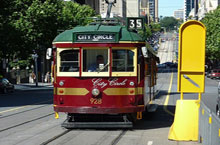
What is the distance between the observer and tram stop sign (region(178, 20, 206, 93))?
12484mm

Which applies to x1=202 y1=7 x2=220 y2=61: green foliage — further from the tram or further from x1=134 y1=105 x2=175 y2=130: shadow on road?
the tram

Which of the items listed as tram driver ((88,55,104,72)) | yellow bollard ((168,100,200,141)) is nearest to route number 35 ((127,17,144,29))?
tram driver ((88,55,104,72))

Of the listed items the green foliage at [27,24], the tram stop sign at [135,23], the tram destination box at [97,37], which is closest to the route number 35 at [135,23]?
the tram stop sign at [135,23]

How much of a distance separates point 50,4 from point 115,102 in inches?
1393

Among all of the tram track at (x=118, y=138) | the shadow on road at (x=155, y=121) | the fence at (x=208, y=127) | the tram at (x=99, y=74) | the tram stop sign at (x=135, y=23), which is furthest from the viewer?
the shadow on road at (x=155, y=121)

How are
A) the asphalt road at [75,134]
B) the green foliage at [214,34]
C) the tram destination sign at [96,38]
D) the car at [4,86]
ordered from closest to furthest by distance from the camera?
the asphalt road at [75,134]
the tram destination sign at [96,38]
the car at [4,86]
the green foliage at [214,34]

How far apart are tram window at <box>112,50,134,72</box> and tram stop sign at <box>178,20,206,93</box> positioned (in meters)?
2.06

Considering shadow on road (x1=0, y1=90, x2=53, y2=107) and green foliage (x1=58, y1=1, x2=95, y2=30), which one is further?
green foliage (x1=58, y1=1, x2=95, y2=30)

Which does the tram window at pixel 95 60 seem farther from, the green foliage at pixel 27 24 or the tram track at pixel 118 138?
the green foliage at pixel 27 24

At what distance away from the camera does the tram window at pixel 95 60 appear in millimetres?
14281

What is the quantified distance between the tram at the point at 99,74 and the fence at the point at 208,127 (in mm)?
2958

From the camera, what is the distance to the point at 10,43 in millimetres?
43281

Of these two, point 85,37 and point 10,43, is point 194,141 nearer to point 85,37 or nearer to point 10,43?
point 85,37

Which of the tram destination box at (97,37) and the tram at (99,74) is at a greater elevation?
the tram destination box at (97,37)
